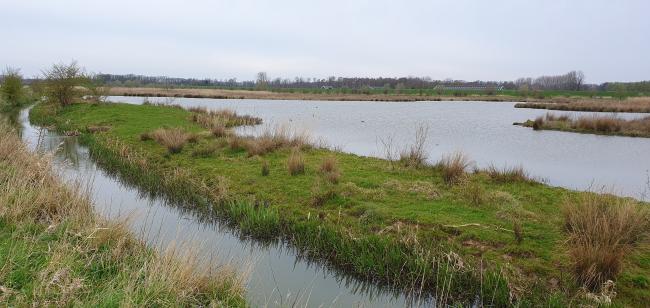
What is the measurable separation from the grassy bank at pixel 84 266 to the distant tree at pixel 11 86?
3467 centimetres

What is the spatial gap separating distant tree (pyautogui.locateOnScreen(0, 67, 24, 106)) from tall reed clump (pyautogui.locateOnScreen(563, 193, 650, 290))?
39.7 meters

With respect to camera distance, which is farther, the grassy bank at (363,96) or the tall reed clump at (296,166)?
the grassy bank at (363,96)

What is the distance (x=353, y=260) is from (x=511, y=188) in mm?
4776

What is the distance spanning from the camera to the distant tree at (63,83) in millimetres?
28438

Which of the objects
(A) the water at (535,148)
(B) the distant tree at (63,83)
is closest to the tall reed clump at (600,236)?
(A) the water at (535,148)

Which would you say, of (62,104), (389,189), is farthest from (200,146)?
(62,104)

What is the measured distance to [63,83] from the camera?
1123 inches

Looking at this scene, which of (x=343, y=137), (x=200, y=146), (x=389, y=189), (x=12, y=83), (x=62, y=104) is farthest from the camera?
(x=12, y=83)

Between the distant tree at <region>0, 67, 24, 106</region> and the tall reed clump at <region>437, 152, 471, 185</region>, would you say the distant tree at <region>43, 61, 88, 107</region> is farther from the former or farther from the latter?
the tall reed clump at <region>437, 152, 471, 185</region>

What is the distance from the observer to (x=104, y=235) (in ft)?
17.6

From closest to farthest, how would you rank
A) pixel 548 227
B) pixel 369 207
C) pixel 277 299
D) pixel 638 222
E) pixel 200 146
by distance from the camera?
pixel 277 299 < pixel 638 222 < pixel 548 227 < pixel 369 207 < pixel 200 146

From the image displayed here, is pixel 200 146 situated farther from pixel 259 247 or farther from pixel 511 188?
pixel 511 188

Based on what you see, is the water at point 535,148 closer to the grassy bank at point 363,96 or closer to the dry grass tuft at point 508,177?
the dry grass tuft at point 508,177

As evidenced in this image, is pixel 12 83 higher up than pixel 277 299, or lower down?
higher up
